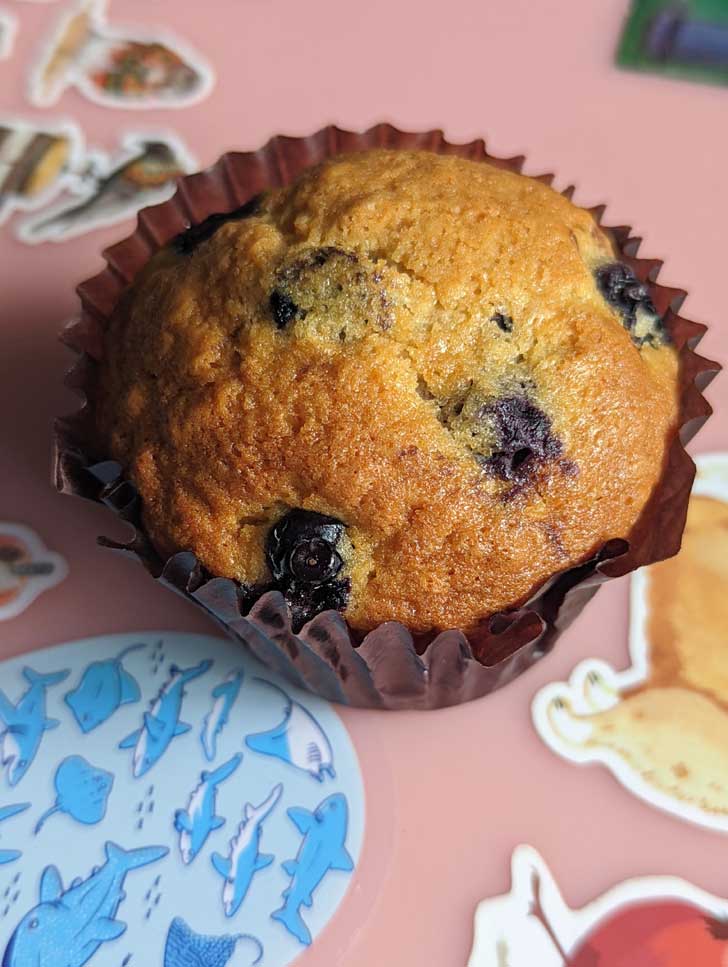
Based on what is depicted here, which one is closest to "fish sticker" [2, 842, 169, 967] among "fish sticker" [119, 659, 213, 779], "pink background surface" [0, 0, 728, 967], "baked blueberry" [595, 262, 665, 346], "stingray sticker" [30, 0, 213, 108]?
"fish sticker" [119, 659, 213, 779]

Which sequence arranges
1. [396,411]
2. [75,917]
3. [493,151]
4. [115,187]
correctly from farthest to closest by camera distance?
[493,151] < [115,187] < [75,917] < [396,411]

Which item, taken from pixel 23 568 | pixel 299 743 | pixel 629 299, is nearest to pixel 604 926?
pixel 299 743

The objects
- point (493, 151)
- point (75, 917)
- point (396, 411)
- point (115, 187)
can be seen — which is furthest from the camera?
point (493, 151)

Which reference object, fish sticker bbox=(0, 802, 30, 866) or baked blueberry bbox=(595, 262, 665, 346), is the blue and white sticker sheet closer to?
fish sticker bbox=(0, 802, 30, 866)

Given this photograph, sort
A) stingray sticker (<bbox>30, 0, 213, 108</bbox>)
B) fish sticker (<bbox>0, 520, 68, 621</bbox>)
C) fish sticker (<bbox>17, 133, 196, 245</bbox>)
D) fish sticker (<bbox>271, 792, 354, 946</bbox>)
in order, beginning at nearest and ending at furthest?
1. fish sticker (<bbox>271, 792, 354, 946</bbox>)
2. fish sticker (<bbox>0, 520, 68, 621</bbox>)
3. fish sticker (<bbox>17, 133, 196, 245</bbox>)
4. stingray sticker (<bbox>30, 0, 213, 108</bbox>)

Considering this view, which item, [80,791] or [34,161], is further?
[34,161]

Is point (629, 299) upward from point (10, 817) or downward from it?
upward

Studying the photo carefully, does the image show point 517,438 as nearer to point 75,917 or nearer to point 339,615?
point 339,615

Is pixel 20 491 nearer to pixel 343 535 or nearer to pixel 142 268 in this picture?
pixel 142 268
